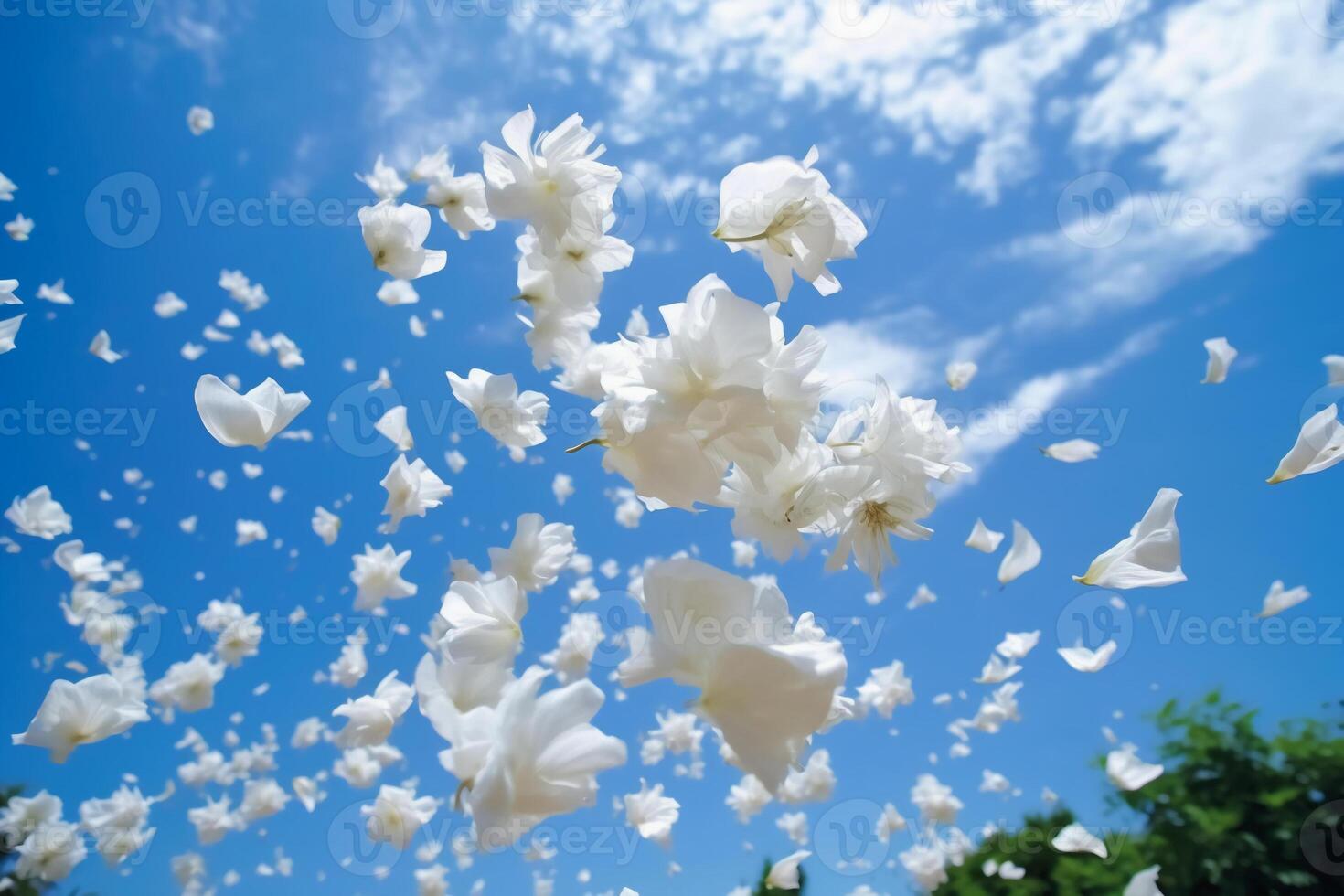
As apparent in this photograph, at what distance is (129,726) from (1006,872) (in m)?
7.51

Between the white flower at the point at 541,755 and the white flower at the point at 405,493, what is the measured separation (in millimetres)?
1479

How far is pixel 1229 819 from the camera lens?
359 inches

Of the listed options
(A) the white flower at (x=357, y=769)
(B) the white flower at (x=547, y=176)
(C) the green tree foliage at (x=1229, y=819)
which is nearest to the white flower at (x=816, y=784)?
(A) the white flower at (x=357, y=769)

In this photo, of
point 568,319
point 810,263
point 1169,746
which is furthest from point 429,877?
point 1169,746

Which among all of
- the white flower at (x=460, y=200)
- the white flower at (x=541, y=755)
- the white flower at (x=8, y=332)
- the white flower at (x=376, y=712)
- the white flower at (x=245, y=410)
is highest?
the white flower at (x=460, y=200)

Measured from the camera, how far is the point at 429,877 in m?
5.90

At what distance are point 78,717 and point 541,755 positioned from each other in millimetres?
1601

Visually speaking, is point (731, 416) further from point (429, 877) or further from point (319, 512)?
point (429, 877)

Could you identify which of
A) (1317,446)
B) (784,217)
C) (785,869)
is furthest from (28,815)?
(1317,446)

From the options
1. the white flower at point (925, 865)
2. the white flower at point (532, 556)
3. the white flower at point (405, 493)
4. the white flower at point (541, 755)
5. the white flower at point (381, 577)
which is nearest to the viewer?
the white flower at point (541, 755)

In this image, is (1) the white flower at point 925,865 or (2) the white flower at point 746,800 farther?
(1) the white flower at point 925,865

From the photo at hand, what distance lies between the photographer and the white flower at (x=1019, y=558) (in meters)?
2.05

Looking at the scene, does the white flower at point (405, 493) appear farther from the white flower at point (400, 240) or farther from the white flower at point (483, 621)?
the white flower at point (483, 621)

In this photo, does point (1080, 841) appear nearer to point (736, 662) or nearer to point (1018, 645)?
point (1018, 645)
